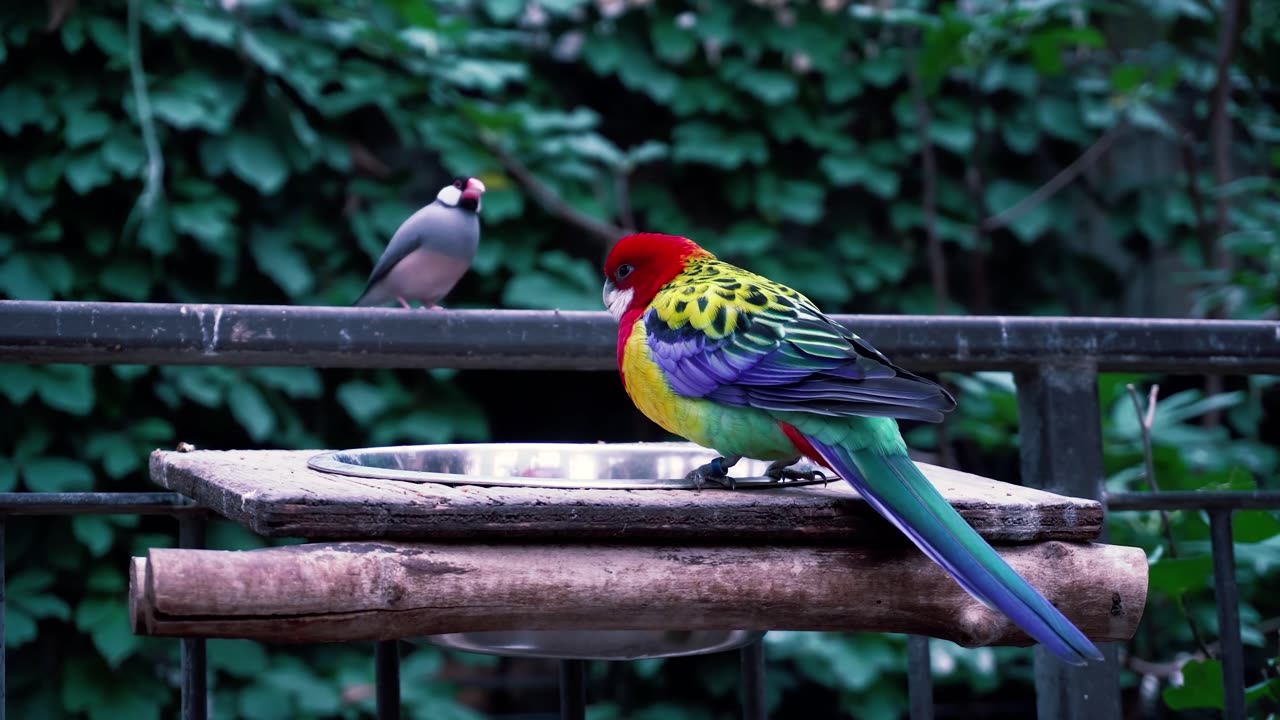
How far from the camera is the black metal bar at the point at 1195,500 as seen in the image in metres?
1.20

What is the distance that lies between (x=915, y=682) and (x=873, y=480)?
407 millimetres

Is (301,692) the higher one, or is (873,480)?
(873,480)

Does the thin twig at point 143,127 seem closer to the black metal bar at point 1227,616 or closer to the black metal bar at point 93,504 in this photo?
the black metal bar at point 93,504

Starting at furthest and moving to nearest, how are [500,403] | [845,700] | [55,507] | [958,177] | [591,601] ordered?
[958,177] < [500,403] < [845,700] < [55,507] < [591,601]

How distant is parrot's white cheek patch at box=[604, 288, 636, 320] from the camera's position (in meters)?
1.20

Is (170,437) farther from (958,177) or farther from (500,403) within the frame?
(958,177)

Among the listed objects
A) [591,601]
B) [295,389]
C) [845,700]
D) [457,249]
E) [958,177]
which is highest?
[958,177]

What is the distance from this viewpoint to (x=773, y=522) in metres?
0.82

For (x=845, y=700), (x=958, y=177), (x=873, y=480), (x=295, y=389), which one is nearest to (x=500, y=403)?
(x=295, y=389)

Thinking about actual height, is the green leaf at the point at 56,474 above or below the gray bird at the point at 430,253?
below

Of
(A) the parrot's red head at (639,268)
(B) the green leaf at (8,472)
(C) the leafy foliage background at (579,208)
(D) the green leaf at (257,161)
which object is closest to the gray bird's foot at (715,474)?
(A) the parrot's red head at (639,268)

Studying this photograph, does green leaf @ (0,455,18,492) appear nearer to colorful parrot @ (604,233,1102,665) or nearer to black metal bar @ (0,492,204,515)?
black metal bar @ (0,492,204,515)

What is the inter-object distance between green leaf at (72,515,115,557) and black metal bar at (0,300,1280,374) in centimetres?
156

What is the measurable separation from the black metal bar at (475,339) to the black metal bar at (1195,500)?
0.44 ft
